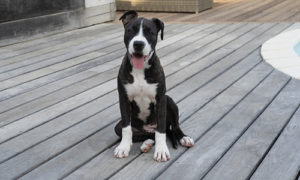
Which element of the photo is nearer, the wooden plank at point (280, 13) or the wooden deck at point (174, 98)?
the wooden deck at point (174, 98)

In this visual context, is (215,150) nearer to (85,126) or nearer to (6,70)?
(85,126)

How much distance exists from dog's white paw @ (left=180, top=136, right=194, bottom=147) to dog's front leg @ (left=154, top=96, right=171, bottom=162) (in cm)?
16

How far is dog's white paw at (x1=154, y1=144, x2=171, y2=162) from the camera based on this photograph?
240 centimetres

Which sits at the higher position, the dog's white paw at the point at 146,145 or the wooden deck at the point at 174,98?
the dog's white paw at the point at 146,145

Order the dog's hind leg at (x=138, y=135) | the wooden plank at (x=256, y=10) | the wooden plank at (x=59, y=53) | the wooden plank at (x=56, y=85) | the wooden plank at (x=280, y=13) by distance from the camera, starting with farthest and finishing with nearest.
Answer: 1. the wooden plank at (x=256, y=10)
2. the wooden plank at (x=280, y=13)
3. the wooden plank at (x=59, y=53)
4. the wooden plank at (x=56, y=85)
5. the dog's hind leg at (x=138, y=135)

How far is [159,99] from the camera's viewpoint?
241 cm

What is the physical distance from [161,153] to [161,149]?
0.03 m

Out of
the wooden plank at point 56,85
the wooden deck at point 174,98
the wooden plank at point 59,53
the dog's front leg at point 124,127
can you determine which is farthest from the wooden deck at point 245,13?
the dog's front leg at point 124,127

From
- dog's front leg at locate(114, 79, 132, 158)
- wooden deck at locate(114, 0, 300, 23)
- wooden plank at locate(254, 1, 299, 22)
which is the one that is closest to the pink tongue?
dog's front leg at locate(114, 79, 132, 158)

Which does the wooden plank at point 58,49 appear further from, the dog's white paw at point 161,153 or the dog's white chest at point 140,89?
the dog's white paw at point 161,153

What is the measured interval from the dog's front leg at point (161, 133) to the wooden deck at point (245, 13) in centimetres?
528

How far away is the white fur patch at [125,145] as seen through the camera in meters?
2.46

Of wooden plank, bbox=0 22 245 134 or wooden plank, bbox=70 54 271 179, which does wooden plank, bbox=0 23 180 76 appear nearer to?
wooden plank, bbox=0 22 245 134

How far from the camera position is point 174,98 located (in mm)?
3484
